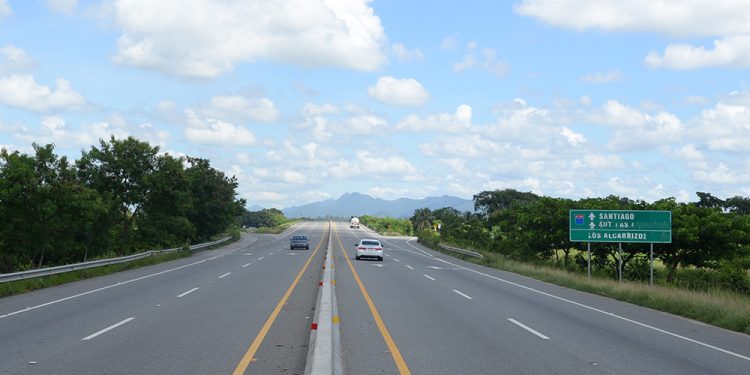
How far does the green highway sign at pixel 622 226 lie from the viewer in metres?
28.6

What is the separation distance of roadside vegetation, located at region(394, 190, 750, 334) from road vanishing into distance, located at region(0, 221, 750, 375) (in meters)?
1.15

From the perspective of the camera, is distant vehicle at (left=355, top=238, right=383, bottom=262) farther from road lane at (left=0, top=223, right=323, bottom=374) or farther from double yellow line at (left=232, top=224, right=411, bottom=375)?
double yellow line at (left=232, top=224, right=411, bottom=375)

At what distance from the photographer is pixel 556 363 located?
9.48 meters

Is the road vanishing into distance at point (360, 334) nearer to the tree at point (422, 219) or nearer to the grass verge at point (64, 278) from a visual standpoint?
the grass verge at point (64, 278)

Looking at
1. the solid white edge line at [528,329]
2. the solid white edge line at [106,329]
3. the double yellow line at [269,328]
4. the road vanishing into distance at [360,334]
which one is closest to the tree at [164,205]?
the road vanishing into distance at [360,334]

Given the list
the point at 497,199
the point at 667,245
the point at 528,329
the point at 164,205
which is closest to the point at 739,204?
the point at 497,199

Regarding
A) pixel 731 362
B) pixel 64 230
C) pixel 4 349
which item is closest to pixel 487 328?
pixel 731 362

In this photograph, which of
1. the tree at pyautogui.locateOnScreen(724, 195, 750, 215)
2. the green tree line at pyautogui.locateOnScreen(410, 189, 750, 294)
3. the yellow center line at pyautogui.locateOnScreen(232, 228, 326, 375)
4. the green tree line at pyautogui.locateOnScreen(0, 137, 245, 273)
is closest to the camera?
the yellow center line at pyautogui.locateOnScreen(232, 228, 326, 375)

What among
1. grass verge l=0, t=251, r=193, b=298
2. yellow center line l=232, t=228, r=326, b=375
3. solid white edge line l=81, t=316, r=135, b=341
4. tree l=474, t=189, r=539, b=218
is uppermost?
tree l=474, t=189, r=539, b=218

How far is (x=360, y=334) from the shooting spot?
11711mm

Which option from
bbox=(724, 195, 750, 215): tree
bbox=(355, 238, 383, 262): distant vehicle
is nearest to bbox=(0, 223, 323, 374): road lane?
bbox=(355, 238, 383, 262): distant vehicle

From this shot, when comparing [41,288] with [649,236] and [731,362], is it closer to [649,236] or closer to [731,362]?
[731,362]

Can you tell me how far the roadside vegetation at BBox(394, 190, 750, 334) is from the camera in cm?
1884

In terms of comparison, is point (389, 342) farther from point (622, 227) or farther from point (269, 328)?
point (622, 227)
